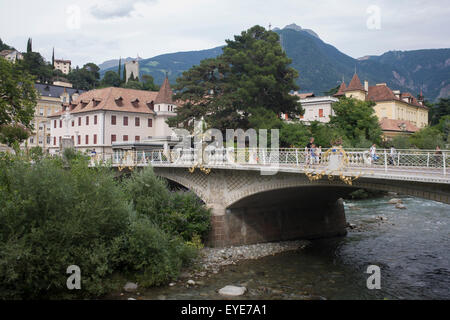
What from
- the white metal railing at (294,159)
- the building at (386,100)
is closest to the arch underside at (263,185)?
the white metal railing at (294,159)

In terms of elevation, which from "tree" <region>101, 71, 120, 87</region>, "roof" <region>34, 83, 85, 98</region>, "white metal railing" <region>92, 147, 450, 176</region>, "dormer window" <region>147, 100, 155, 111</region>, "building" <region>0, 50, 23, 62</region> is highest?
"building" <region>0, 50, 23, 62</region>

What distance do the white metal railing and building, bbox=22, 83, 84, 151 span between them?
200ft

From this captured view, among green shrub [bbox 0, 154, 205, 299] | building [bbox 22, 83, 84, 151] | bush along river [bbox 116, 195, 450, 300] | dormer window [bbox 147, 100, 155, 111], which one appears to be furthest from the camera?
building [bbox 22, 83, 84, 151]

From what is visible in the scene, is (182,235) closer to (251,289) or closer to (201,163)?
(201,163)

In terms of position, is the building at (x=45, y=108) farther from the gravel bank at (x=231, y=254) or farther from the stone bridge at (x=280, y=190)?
the gravel bank at (x=231, y=254)

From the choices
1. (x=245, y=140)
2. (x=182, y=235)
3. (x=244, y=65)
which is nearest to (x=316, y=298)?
(x=182, y=235)

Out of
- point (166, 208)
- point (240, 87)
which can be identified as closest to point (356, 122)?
point (240, 87)

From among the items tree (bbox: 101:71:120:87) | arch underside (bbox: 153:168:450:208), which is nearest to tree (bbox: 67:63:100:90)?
tree (bbox: 101:71:120:87)

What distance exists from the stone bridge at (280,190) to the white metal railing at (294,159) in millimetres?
86

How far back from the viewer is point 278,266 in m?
20.4

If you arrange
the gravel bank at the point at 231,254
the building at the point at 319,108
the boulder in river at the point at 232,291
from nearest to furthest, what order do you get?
the boulder in river at the point at 232,291 < the gravel bank at the point at 231,254 < the building at the point at 319,108

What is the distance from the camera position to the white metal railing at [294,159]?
16.0 meters

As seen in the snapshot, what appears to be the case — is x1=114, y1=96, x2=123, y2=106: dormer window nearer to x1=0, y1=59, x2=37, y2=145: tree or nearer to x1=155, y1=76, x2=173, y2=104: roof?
x1=155, y1=76, x2=173, y2=104: roof

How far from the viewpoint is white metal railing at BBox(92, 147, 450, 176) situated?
52.4 ft
